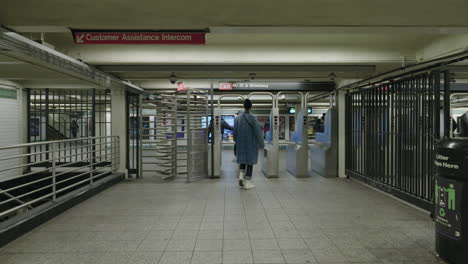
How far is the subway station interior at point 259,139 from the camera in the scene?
2.91m

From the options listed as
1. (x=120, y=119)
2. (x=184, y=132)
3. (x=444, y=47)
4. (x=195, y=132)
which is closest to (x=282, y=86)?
(x=195, y=132)

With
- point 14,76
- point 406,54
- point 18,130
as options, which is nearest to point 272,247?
point 406,54

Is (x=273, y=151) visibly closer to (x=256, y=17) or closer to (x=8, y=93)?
(x=256, y=17)

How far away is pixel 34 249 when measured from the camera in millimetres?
3027

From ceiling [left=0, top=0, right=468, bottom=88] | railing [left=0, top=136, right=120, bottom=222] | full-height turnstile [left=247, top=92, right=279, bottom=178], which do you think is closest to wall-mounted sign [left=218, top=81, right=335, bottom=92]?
full-height turnstile [left=247, top=92, right=279, bottom=178]

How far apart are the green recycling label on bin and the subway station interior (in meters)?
0.01

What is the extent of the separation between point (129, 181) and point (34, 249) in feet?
12.6

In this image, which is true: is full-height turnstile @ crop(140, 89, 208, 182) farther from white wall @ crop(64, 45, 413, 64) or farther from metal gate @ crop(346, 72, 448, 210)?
metal gate @ crop(346, 72, 448, 210)

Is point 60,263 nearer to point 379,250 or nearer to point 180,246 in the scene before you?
point 180,246

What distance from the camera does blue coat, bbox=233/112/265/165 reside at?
598 cm

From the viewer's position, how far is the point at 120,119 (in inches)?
285

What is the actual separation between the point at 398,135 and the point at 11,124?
957 cm

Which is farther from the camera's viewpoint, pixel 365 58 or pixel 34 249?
pixel 365 58

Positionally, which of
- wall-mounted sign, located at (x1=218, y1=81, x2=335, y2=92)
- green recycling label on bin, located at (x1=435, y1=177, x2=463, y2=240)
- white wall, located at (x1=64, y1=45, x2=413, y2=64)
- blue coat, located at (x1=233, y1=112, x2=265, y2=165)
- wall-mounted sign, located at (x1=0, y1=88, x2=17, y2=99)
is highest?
white wall, located at (x1=64, y1=45, x2=413, y2=64)
